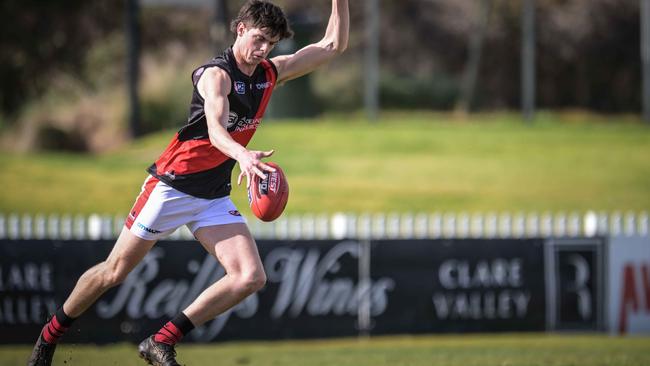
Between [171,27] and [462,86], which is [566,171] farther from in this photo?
[171,27]

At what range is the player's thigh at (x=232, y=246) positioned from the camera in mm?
5840

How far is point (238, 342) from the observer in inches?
440

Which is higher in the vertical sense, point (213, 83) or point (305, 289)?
point (213, 83)

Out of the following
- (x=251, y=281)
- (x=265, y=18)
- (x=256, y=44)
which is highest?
(x=265, y=18)

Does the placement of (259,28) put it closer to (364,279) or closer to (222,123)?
(222,123)

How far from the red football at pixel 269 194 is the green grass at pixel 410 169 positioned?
11.1 metres

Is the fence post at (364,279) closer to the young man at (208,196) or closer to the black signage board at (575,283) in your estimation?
the black signage board at (575,283)

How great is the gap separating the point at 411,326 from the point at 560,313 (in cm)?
172

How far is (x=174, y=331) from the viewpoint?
5.82 m

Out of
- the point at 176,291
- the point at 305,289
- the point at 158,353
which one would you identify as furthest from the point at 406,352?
the point at 158,353

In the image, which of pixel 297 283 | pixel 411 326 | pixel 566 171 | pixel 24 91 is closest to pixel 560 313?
pixel 411 326

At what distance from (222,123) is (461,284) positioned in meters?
6.55

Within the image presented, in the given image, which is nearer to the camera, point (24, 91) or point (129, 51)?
point (129, 51)

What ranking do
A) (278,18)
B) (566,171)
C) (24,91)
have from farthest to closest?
(24,91) < (566,171) < (278,18)
